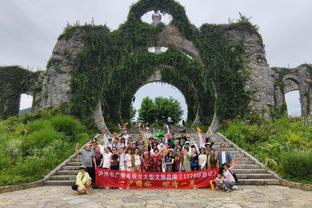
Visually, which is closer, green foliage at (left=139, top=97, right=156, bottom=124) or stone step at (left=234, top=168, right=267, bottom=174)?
stone step at (left=234, top=168, right=267, bottom=174)

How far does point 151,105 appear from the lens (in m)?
32.4

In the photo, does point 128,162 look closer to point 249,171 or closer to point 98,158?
point 98,158

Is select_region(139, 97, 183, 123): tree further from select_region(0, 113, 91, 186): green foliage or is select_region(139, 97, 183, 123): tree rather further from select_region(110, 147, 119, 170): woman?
select_region(110, 147, 119, 170): woman

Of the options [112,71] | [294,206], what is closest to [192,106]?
[112,71]

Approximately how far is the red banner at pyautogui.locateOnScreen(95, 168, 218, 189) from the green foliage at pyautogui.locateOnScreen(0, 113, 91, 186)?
2.02m

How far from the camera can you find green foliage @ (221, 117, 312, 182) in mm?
9383

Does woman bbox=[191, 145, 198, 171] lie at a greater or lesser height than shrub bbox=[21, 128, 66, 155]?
lesser

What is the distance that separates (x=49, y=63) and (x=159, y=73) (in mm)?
8928

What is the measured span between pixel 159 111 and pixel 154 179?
2333 centimetres

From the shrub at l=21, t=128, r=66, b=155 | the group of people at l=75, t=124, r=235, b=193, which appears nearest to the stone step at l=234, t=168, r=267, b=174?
the group of people at l=75, t=124, r=235, b=193

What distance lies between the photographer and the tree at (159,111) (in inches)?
1267

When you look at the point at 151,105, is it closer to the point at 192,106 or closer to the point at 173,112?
the point at 173,112

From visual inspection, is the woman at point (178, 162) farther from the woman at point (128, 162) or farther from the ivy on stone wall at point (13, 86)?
the ivy on stone wall at point (13, 86)

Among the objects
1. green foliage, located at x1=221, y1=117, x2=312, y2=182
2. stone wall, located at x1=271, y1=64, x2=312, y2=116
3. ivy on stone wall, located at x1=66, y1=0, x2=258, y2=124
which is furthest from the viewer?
stone wall, located at x1=271, y1=64, x2=312, y2=116
